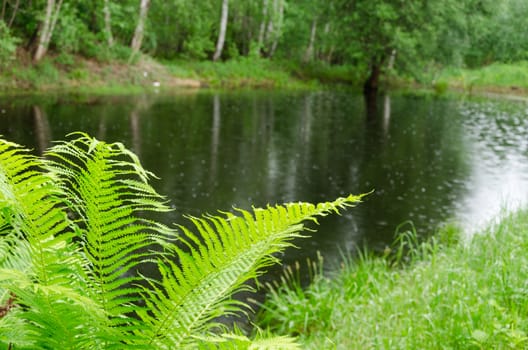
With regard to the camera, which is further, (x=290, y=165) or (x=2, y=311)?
(x=290, y=165)

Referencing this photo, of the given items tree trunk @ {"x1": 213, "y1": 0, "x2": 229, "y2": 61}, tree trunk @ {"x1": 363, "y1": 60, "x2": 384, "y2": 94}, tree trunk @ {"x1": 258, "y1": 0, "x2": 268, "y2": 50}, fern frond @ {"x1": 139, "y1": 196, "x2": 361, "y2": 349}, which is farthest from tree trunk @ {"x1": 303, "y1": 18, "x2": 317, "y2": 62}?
fern frond @ {"x1": 139, "y1": 196, "x2": 361, "y2": 349}

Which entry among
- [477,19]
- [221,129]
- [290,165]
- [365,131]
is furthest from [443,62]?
[290,165]

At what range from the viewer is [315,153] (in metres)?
14.5

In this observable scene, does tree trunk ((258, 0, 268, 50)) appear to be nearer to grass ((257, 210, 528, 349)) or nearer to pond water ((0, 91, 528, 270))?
pond water ((0, 91, 528, 270))

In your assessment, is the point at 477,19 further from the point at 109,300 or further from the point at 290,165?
the point at 109,300

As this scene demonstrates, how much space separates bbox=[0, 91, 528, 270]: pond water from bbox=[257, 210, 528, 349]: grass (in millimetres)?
1688

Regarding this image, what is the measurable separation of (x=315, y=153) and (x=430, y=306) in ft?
34.0

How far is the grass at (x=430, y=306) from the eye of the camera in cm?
353

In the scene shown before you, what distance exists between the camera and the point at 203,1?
111 feet

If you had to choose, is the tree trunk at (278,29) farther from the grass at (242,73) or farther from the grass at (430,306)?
the grass at (430,306)

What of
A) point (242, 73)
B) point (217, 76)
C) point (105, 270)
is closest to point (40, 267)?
point (105, 270)

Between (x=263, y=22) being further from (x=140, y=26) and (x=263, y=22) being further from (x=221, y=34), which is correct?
(x=140, y=26)

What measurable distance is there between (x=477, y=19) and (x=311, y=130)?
22274 millimetres

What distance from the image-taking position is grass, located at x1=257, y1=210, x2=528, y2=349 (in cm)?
353
